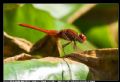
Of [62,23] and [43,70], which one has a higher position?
[62,23]

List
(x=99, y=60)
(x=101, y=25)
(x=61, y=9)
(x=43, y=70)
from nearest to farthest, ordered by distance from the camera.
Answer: (x=43, y=70) → (x=99, y=60) → (x=61, y=9) → (x=101, y=25)

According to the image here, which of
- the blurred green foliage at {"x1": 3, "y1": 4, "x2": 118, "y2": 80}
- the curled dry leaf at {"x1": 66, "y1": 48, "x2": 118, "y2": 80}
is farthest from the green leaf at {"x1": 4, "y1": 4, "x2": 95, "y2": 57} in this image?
the curled dry leaf at {"x1": 66, "y1": 48, "x2": 118, "y2": 80}

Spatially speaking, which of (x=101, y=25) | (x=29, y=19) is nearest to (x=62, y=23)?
(x=29, y=19)

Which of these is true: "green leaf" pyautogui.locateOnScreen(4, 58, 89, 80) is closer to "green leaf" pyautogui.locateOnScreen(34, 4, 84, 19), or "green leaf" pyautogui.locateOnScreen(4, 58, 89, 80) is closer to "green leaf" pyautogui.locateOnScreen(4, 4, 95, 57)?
"green leaf" pyautogui.locateOnScreen(4, 4, 95, 57)

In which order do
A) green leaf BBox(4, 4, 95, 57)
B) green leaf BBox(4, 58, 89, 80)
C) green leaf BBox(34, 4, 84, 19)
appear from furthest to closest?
green leaf BBox(34, 4, 84, 19), green leaf BBox(4, 4, 95, 57), green leaf BBox(4, 58, 89, 80)

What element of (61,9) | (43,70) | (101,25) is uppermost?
(61,9)

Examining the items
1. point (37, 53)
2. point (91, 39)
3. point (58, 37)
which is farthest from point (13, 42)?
point (91, 39)

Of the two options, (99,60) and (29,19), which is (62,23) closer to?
(29,19)

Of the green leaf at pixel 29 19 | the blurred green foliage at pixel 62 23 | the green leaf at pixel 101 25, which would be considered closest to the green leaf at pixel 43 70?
the blurred green foliage at pixel 62 23
